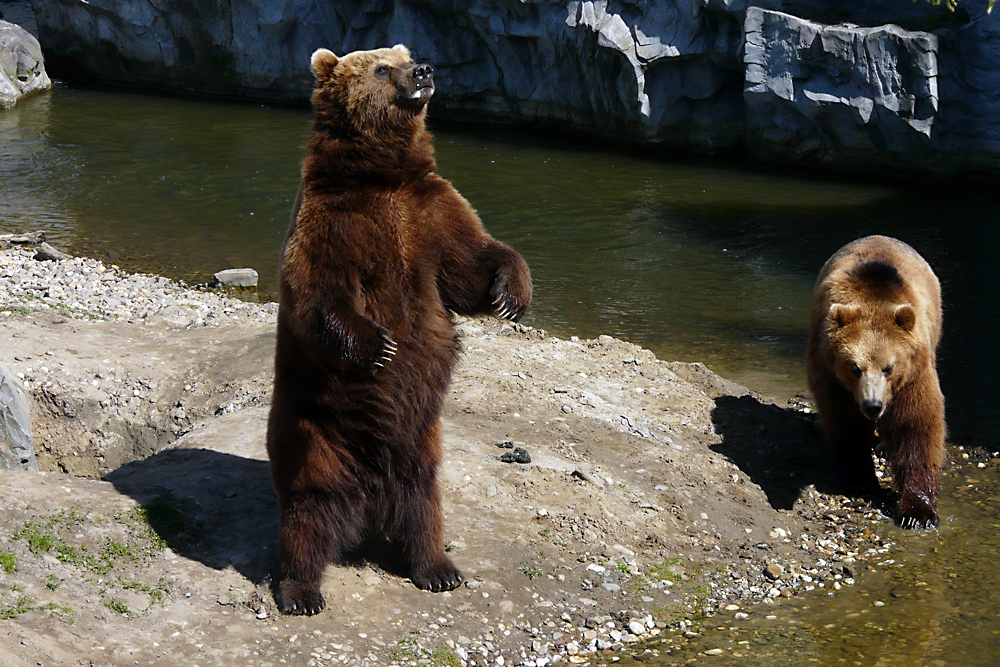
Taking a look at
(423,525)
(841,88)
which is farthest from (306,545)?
(841,88)

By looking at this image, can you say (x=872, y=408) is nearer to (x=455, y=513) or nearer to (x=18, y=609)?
(x=455, y=513)

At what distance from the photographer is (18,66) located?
24203mm

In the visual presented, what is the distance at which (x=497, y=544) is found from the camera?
198 inches

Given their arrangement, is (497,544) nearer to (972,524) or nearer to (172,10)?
(972,524)

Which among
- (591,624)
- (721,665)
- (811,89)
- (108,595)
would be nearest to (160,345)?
(108,595)

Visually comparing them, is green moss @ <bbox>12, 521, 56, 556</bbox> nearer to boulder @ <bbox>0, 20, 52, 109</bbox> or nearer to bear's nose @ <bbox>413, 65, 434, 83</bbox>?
bear's nose @ <bbox>413, 65, 434, 83</bbox>

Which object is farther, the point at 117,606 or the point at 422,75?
the point at 422,75

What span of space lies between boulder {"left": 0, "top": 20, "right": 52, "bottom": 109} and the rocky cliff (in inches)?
86.4

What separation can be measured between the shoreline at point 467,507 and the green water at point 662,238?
508 millimetres

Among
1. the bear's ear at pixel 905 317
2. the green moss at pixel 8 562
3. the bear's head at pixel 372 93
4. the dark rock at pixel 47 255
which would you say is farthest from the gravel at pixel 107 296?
the bear's ear at pixel 905 317

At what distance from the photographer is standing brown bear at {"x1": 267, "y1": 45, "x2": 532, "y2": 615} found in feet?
13.4

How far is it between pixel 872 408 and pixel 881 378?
0.23 metres

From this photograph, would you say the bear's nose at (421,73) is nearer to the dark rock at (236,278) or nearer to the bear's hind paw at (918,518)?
the bear's hind paw at (918,518)

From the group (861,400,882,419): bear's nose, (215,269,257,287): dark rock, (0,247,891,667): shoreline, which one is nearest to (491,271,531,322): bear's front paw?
(0,247,891,667): shoreline
